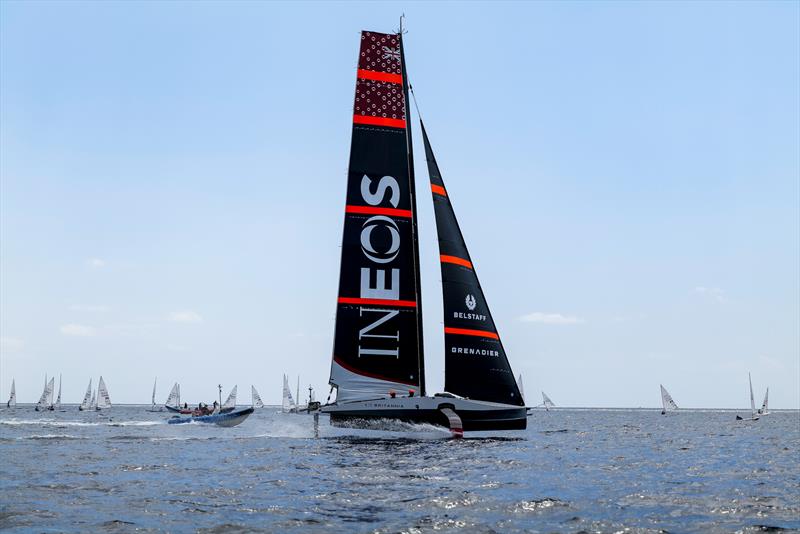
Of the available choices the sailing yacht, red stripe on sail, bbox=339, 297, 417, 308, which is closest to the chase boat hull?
the sailing yacht

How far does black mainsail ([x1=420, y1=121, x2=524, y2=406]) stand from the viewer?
36.7 metres

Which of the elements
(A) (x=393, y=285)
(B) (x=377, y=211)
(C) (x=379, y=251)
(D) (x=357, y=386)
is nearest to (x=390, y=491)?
(D) (x=357, y=386)

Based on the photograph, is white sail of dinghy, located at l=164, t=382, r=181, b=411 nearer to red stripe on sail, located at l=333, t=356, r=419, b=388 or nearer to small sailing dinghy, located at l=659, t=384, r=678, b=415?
small sailing dinghy, located at l=659, t=384, r=678, b=415

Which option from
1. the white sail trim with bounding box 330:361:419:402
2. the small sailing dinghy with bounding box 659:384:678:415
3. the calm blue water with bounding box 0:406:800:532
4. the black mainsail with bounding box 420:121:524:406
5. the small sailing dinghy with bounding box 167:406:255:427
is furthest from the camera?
the small sailing dinghy with bounding box 659:384:678:415

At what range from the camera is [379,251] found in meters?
37.3

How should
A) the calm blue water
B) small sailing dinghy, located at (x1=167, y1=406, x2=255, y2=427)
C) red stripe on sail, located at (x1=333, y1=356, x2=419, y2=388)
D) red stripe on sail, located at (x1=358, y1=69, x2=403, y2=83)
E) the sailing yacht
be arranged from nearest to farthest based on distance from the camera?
the calm blue water → red stripe on sail, located at (x1=333, y1=356, x2=419, y2=388) → the sailing yacht → red stripe on sail, located at (x1=358, y1=69, x2=403, y2=83) → small sailing dinghy, located at (x1=167, y1=406, x2=255, y2=427)

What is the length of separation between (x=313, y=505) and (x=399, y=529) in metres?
3.19

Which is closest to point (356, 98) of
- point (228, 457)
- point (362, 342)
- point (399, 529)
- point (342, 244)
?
point (342, 244)

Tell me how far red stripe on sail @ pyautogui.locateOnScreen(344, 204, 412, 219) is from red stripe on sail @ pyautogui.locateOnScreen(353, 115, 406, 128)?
434 cm

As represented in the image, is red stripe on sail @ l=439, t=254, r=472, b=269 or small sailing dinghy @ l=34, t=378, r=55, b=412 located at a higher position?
red stripe on sail @ l=439, t=254, r=472, b=269

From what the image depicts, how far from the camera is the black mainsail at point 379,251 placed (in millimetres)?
36375

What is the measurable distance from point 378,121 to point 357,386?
43.2ft

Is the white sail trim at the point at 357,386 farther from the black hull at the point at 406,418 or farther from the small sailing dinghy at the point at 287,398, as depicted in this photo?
the small sailing dinghy at the point at 287,398

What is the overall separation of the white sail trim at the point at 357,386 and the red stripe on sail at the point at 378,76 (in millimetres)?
14641
